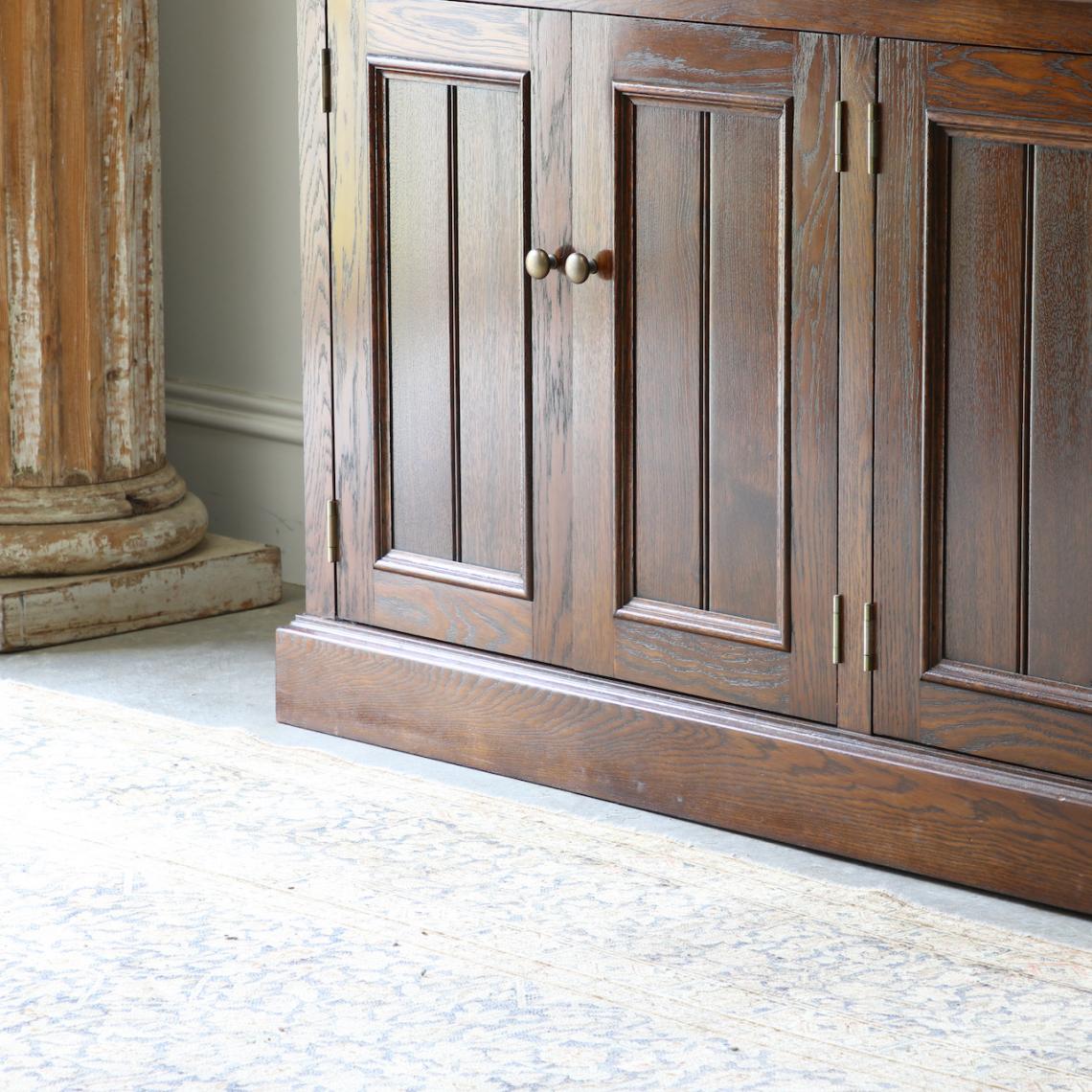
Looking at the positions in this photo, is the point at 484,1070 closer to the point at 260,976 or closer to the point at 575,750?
the point at 260,976

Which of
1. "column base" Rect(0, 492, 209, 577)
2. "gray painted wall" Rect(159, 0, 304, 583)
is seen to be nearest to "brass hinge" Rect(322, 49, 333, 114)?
"gray painted wall" Rect(159, 0, 304, 583)

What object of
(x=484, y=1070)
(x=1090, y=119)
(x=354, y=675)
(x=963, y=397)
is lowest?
(x=484, y=1070)

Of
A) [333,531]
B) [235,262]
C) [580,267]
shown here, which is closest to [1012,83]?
[580,267]

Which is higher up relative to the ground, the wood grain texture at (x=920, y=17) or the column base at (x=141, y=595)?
the wood grain texture at (x=920, y=17)

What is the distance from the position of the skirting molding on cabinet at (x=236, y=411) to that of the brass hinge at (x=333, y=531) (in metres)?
0.84

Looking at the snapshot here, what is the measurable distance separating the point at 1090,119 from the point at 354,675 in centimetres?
117

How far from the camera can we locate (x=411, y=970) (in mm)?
1925

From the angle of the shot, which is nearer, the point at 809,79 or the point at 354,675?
the point at 809,79

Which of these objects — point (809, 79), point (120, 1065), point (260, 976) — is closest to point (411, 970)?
point (260, 976)

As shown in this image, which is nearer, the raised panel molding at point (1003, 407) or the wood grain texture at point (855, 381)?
the raised panel molding at point (1003, 407)

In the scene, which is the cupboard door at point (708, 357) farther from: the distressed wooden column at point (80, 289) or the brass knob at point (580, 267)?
the distressed wooden column at point (80, 289)

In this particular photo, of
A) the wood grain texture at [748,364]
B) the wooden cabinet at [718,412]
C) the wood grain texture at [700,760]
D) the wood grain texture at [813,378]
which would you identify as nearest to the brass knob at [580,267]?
the wooden cabinet at [718,412]

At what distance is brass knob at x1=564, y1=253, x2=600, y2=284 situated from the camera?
7.48ft

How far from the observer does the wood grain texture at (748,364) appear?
7.04 ft
